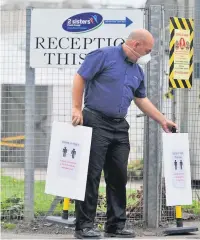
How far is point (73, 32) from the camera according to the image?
7.60 m

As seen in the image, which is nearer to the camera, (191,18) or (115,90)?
(115,90)

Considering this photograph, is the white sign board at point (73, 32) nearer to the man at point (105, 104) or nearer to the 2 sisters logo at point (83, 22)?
the 2 sisters logo at point (83, 22)

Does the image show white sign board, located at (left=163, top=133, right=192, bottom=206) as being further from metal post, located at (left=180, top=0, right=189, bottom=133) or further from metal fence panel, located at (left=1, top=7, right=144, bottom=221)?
metal post, located at (left=180, top=0, right=189, bottom=133)

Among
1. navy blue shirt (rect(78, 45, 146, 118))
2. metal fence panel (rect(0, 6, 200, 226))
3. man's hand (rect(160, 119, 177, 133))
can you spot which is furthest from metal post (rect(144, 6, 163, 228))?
navy blue shirt (rect(78, 45, 146, 118))

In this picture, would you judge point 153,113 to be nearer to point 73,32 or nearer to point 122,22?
point 122,22

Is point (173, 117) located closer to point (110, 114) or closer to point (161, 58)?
point (161, 58)

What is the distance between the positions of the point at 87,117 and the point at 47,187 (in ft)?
2.50

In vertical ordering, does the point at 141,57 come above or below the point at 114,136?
above

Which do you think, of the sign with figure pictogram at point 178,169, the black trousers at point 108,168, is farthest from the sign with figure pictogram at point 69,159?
the sign with figure pictogram at point 178,169

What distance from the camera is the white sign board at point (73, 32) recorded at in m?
7.59

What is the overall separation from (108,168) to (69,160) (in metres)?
0.45

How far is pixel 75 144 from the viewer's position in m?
6.16

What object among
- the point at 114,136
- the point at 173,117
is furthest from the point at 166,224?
the point at 114,136

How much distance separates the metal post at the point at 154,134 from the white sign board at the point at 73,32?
7.0 inches
